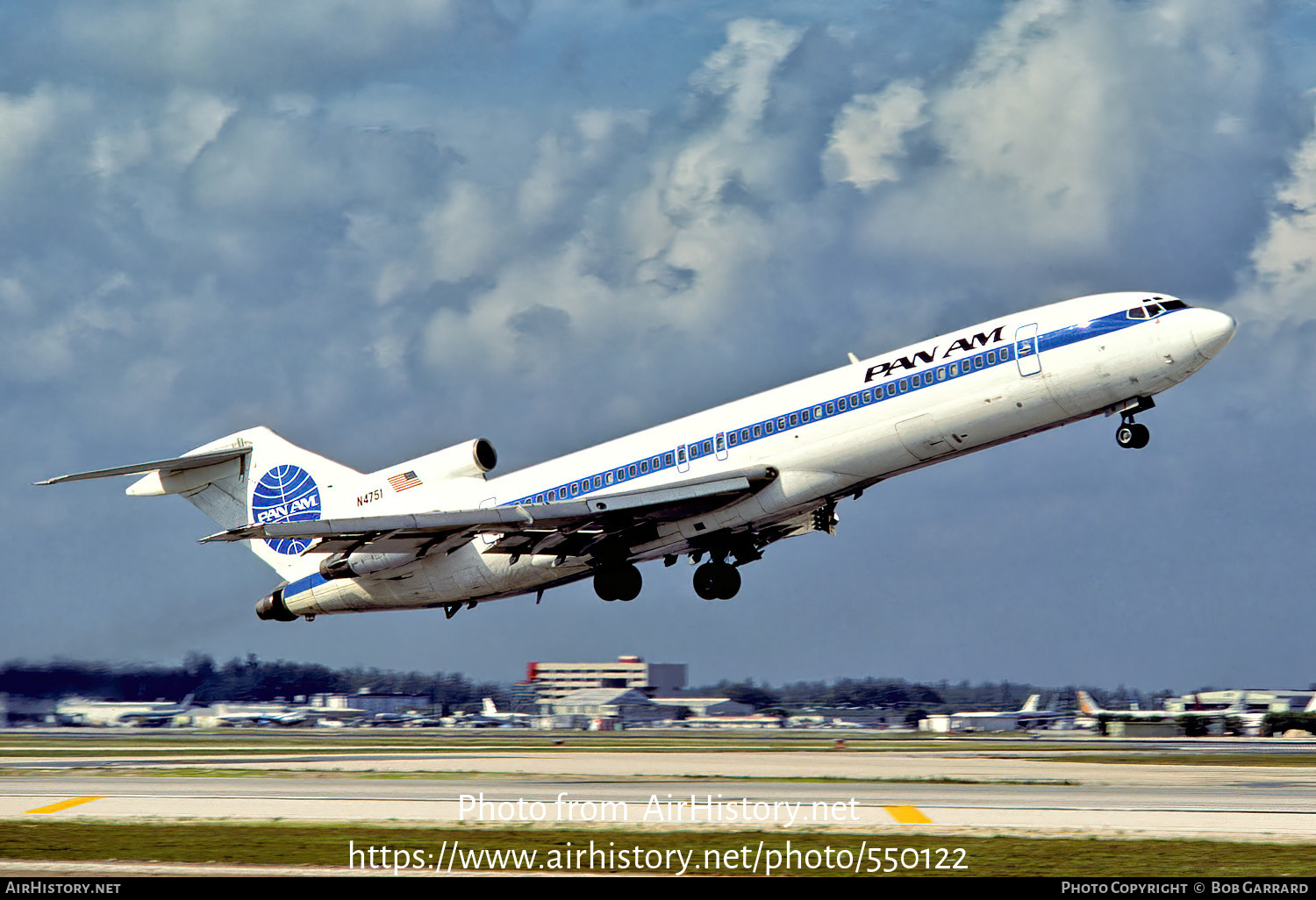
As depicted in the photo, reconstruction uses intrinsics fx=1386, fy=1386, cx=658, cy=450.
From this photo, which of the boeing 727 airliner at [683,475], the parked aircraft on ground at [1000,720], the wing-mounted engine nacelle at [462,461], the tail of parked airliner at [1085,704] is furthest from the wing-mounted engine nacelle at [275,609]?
the tail of parked airliner at [1085,704]

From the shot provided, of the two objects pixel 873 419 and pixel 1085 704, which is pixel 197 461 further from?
pixel 1085 704

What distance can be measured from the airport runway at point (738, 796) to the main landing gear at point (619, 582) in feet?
15.3

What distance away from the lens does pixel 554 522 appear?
3541cm

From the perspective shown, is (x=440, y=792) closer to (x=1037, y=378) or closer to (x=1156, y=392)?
(x=1037, y=378)

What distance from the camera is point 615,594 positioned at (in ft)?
123

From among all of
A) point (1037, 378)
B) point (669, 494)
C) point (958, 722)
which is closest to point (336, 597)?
point (669, 494)

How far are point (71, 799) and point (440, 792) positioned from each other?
7.65m

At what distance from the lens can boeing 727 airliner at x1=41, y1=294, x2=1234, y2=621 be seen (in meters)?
31.1

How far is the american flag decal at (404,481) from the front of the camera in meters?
41.4

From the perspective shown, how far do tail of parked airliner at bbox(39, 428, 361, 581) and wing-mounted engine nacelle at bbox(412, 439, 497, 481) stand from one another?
3.56 metres

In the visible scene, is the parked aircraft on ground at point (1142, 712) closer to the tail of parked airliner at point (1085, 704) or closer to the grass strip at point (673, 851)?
the tail of parked airliner at point (1085, 704)

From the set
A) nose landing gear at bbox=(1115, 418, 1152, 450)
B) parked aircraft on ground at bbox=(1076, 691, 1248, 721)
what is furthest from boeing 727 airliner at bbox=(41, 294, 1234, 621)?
parked aircraft on ground at bbox=(1076, 691, 1248, 721)

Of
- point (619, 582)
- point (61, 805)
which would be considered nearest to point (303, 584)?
point (619, 582)

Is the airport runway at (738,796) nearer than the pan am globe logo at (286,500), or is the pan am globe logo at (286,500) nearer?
the airport runway at (738,796)
